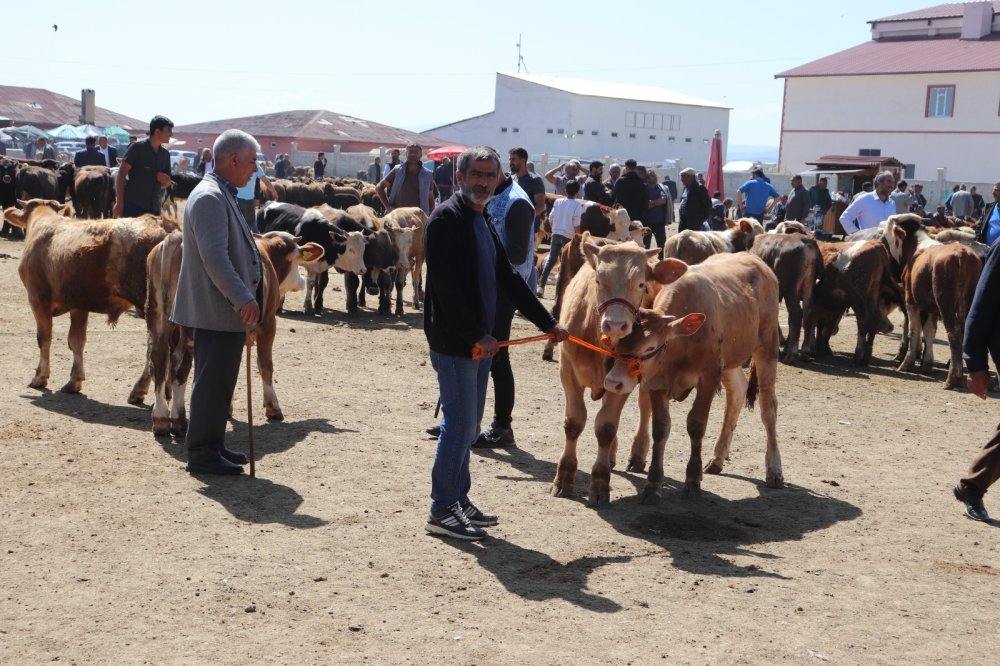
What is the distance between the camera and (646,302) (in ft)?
25.0

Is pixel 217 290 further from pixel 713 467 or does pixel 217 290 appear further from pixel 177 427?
pixel 713 467

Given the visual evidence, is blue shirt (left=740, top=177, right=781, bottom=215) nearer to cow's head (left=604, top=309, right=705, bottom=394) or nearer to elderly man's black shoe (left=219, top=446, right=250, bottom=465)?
cow's head (left=604, top=309, right=705, bottom=394)

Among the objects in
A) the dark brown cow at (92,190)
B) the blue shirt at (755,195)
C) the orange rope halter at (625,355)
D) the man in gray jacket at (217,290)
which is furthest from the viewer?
the dark brown cow at (92,190)

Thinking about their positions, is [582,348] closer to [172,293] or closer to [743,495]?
[743,495]

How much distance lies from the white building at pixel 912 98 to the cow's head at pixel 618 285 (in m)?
52.6

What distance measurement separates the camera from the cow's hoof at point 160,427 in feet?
26.7

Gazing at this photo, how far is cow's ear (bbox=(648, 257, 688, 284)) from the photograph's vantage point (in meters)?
6.83

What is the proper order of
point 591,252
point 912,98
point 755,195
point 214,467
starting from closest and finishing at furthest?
1. point 591,252
2. point 214,467
3. point 755,195
4. point 912,98

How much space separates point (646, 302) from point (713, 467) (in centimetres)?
150

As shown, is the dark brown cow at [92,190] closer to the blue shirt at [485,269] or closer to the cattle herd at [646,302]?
the cattle herd at [646,302]

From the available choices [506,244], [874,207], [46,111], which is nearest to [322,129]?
[46,111]

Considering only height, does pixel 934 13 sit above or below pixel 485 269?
above

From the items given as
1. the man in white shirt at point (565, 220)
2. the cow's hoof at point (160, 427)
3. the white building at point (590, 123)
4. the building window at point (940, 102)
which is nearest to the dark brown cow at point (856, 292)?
the man in white shirt at point (565, 220)

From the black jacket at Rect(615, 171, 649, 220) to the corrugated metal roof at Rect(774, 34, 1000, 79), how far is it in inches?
1719
